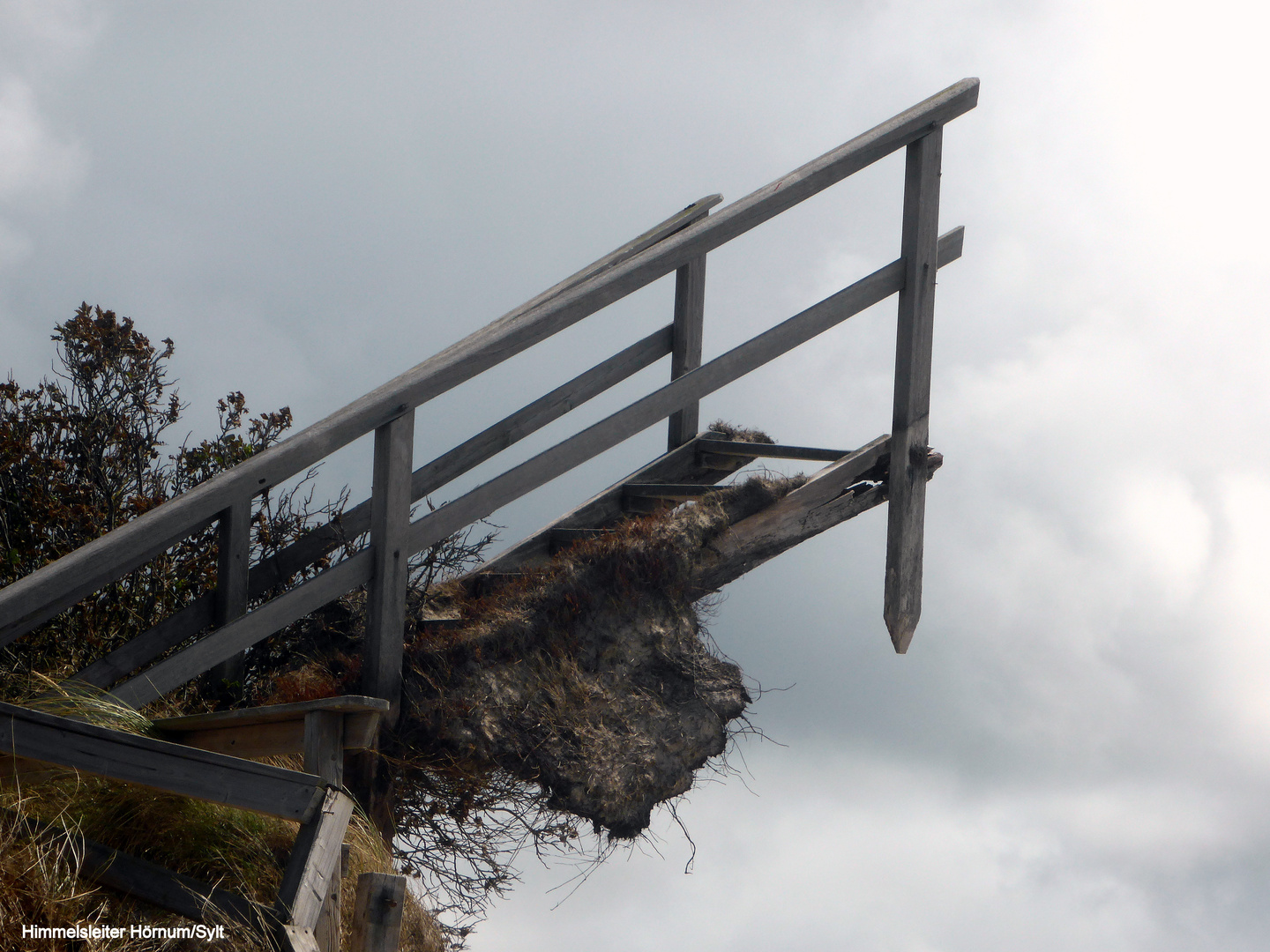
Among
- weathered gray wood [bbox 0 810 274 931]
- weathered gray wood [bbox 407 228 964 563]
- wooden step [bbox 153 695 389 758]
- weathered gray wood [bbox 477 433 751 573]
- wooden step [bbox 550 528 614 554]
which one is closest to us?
weathered gray wood [bbox 0 810 274 931]

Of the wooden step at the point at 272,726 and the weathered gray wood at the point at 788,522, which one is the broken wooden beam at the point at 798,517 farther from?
the wooden step at the point at 272,726

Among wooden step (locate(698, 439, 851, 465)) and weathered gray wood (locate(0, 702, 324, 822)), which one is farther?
wooden step (locate(698, 439, 851, 465))

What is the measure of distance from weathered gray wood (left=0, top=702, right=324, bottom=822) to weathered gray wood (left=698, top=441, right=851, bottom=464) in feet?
13.0

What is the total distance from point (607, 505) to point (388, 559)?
2481mm

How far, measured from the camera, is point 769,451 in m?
8.19

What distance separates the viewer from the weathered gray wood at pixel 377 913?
16.1 feet

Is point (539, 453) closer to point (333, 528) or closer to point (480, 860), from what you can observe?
point (333, 528)

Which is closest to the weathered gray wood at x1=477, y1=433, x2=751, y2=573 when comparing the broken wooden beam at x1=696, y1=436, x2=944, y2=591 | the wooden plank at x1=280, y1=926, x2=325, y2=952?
the broken wooden beam at x1=696, y1=436, x2=944, y2=591

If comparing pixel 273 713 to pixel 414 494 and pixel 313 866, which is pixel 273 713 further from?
pixel 414 494

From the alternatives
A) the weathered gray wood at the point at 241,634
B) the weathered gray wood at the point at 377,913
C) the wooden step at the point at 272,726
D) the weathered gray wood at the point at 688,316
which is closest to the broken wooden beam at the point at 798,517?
the weathered gray wood at the point at 688,316

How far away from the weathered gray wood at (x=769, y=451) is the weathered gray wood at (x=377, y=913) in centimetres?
382

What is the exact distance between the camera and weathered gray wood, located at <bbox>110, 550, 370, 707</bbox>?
5.41 m

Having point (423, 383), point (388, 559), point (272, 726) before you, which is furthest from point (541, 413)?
point (272, 726)

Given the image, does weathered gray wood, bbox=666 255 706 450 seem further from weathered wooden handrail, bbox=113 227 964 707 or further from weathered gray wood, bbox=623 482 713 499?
weathered wooden handrail, bbox=113 227 964 707
